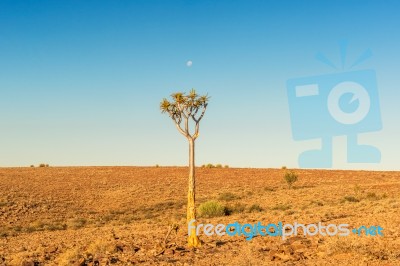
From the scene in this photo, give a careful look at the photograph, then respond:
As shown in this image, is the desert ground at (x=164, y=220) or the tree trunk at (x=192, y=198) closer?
the desert ground at (x=164, y=220)

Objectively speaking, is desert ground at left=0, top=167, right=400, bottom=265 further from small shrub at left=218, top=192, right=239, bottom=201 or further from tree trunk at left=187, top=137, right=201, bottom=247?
tree trunk at left=187, top=137, right=201, bottom=247

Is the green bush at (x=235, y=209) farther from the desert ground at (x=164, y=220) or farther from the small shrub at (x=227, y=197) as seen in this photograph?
the small shrub at (x=227, y=197)

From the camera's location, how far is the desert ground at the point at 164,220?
13.5 meters

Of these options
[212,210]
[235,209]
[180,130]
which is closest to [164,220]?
[212,210]

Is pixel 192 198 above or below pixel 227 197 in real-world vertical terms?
above

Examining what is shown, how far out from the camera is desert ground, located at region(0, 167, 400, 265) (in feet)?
44.3

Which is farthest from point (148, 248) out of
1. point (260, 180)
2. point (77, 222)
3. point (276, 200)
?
point (260, 180)

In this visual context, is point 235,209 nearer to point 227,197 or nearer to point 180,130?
point 227,197

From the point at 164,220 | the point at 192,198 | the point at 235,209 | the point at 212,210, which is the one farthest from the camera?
the point at 235,209

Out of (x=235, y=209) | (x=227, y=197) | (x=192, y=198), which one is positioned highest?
(x=192, y=198)

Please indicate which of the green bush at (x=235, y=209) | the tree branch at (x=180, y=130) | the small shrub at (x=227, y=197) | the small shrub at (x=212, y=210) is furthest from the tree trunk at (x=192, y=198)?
the small shrub at (x=227, y=197)

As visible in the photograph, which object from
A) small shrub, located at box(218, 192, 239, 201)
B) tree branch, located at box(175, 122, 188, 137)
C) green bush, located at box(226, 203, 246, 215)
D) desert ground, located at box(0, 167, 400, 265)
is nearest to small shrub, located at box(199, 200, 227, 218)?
desert ground, located at box(0, 167, 400, 265)

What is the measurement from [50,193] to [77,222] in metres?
15.3

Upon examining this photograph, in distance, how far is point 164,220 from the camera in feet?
89.5
